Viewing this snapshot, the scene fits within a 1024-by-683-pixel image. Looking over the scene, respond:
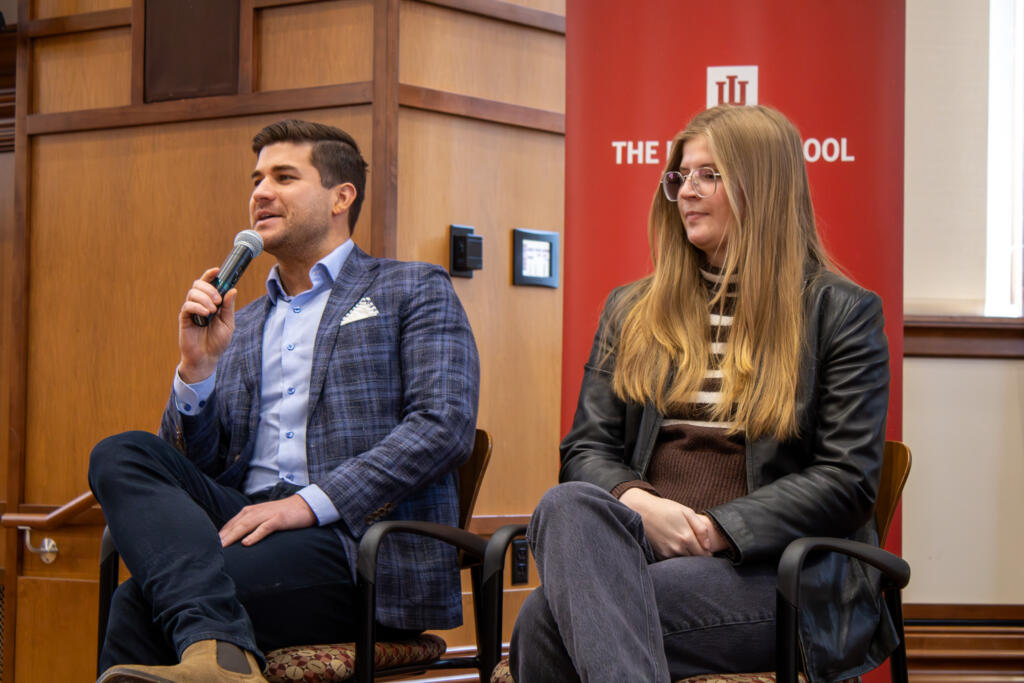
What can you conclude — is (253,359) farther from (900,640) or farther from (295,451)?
(900,640)

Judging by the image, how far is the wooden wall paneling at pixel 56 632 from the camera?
3.53 metres

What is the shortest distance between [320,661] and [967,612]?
2145 millimetres

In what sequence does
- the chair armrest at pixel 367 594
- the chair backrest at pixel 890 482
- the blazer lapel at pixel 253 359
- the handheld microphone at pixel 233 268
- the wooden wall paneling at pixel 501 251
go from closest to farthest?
the chair armrest at pixel 367 594
the chair backrest at pixel 890 482
the handheld microphone at pixel 233 268
the blazer lapel at pixel 253 359
the wooden wall paneling at pixel 501 251

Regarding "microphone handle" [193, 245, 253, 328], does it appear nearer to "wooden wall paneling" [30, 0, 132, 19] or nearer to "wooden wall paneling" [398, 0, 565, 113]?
"wooden wall paneling" [398, 0, 565, 113]

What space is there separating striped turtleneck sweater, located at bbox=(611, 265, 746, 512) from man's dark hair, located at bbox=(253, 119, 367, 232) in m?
1.05

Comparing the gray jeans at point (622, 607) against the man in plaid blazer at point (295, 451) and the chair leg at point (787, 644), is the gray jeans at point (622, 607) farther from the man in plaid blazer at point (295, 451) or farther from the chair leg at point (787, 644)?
the man in plaid blazer at point (295, 451)

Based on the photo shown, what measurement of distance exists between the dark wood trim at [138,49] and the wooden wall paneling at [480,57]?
91 centimetres

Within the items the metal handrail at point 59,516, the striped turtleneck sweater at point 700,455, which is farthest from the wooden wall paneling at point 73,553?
the striped turtleneck sweater at point 700,455

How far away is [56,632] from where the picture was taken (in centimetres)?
356

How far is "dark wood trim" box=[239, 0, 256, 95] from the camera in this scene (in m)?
3.39

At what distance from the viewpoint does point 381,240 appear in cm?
320

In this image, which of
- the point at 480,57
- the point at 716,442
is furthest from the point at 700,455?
the point at 480,57

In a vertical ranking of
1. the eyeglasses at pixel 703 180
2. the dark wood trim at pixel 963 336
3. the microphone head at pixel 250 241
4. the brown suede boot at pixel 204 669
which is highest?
the eyeglasses at pixel 703 180

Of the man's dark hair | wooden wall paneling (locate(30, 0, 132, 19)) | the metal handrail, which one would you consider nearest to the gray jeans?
the man's dark hair
